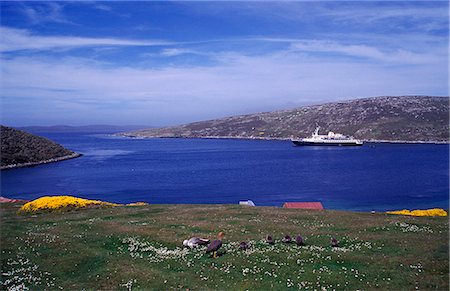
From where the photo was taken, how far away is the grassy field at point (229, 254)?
2006 cm

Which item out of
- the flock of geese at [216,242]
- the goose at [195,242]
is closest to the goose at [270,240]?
the flock of geese at [216,242]

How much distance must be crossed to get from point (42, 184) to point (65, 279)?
95.7 m

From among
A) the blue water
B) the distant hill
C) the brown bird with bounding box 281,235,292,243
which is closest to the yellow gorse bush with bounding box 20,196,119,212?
the brown bird with bounding box 281,235,292,243

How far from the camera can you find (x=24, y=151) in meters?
156

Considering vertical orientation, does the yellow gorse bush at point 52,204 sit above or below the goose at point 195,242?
below

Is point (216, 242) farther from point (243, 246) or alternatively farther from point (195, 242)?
point (195, 242)

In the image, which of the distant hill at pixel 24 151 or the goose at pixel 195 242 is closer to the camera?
the goose at pixel 195 242

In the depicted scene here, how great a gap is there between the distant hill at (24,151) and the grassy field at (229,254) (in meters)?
124

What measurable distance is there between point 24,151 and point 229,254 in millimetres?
154468

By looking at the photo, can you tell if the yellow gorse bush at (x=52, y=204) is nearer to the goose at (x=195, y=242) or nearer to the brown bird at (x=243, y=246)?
the goose at (x=195, y=242)

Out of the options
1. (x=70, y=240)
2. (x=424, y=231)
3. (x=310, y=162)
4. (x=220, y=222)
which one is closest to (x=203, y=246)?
(x=220, y=222)

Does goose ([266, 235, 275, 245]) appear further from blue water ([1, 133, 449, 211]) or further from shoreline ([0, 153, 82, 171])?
shoreline ([0, 153, 82, 171])

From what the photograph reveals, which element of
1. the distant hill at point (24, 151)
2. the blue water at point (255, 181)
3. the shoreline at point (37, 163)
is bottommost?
the blue water at point (255, 181)

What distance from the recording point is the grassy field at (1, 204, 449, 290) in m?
20.1
